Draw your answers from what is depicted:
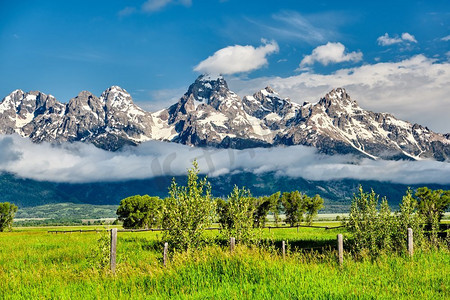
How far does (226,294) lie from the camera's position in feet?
34.6

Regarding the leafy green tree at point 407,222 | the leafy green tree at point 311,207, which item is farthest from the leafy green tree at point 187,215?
the leafy green tree at point 311,207

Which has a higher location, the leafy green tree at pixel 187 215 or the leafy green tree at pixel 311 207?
the leafy green tree at pixel 187 215

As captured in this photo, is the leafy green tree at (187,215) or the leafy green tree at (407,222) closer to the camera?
the leafy green tree at (187,215)


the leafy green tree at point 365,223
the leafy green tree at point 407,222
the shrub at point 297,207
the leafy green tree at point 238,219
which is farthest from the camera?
the shrub at point 297,207

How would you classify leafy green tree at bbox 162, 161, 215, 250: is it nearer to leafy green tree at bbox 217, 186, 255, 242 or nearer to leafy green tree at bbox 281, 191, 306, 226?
leafy green tree at bbox 217, 186, 255, 242

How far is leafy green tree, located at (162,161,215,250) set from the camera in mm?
19625

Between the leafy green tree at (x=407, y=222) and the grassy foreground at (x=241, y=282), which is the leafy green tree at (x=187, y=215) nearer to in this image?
the grassy foreground at (x=241, y=282)

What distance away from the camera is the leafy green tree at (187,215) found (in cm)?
1962

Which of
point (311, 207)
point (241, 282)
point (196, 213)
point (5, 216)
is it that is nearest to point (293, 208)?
point (311, 207)

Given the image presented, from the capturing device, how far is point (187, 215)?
1980 cm

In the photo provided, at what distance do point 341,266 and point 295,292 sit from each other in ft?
16.3

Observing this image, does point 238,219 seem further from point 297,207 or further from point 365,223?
point 297,207

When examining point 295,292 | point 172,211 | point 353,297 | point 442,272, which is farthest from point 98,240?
point 442,272

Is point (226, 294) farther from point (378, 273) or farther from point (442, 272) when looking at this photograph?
point (442, 272)
